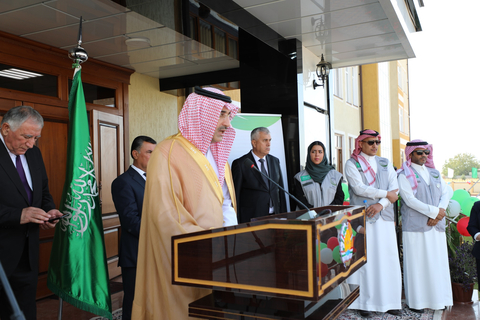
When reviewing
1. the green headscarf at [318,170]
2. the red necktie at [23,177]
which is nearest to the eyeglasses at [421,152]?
the green headscarf at [318,170]

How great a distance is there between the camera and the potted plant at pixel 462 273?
4398 millimetres

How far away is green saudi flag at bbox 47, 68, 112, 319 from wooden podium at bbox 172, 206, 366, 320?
4.69ft

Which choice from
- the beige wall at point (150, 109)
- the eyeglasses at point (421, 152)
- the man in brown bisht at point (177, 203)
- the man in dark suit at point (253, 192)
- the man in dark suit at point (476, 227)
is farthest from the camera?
the beige wall at point (150, 109)

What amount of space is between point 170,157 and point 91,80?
12.9ft

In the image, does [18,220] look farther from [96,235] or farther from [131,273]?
[131,273]

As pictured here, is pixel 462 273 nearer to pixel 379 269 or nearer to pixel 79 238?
pixel 379 269

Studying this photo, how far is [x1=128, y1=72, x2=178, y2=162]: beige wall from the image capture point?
639cm

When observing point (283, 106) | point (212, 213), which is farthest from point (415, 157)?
point (212, 213)

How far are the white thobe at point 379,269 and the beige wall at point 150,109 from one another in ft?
12.0

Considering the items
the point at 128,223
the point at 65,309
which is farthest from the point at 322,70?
the point at 65,309

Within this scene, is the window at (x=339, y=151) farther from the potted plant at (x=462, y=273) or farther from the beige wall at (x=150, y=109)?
the potted plant at (x=462, y=273)

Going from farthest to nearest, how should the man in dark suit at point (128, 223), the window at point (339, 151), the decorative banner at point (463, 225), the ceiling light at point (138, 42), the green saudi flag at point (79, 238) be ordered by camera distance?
the window at point (339, 151) < the ceiling light at point (138, 42) < the decorative banner at point (463, 225) < the man in dark suit at point (128, 223) < the green saudi flag at point (79, 238)

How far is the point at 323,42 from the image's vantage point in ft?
17.4

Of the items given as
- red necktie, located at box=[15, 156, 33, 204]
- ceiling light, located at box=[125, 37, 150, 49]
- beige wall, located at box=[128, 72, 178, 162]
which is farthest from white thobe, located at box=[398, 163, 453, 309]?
beige wall, located at box=[128, 72, 178, 162]
